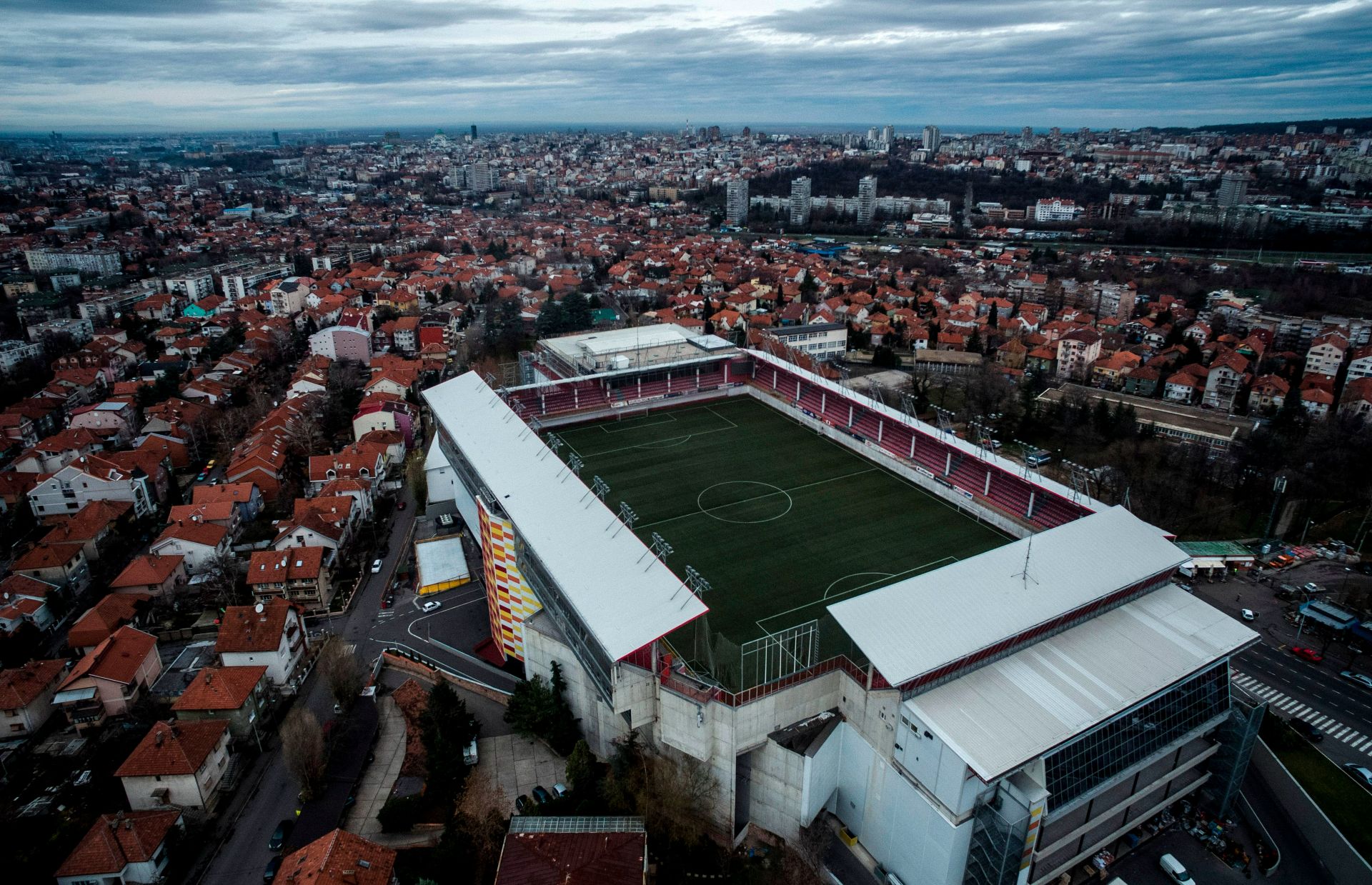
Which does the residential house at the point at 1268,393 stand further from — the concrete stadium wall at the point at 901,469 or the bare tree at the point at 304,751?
the bare tree at the point at 304,751

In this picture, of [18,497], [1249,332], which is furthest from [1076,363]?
[18,497]

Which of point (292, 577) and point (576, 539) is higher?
point (576, 539)

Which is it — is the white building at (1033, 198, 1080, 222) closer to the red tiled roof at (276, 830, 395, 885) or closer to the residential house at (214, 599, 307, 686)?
the residential house at (214, 599, 307, 686)

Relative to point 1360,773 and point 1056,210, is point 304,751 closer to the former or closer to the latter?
point 1360,773

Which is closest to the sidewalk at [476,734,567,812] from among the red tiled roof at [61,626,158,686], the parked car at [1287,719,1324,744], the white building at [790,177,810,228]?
the red tiled roof at [61,626,158,686]

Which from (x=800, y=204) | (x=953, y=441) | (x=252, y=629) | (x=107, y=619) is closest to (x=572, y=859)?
(x=252, y=629)

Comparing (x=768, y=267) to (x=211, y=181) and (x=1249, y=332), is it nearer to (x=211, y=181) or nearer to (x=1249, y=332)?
(x=1249, y=332)

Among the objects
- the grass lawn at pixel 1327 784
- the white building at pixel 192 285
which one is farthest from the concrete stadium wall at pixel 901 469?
the white building at pixel 192 285
